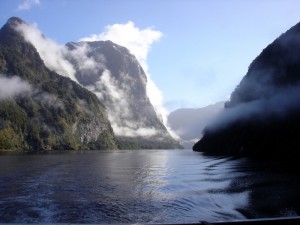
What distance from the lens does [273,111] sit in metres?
154

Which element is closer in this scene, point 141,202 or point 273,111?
point 141,202

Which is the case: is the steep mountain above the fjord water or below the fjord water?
above

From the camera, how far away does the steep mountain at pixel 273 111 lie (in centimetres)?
13025

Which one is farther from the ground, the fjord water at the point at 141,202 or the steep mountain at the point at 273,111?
the steep mountain at the point at 273,111

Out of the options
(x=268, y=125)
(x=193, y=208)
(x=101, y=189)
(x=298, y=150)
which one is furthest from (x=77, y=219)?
(x=268, y=125)

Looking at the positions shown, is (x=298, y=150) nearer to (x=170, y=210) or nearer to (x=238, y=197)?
(x=238, y=197)

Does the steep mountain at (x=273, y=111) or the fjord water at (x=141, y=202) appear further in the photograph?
the steep mountain at (x=273, y=111)

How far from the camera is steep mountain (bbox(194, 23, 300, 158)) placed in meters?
130

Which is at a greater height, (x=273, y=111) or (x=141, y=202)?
Answer: (x=273, y=111)

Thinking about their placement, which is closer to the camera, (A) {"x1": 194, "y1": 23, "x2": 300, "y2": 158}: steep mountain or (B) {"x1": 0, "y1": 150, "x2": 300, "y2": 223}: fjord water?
(B) {"x1": 0, "y1": 150, "x2": 300, "y2": 223}: fjord water

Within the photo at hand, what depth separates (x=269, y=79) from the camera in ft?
597

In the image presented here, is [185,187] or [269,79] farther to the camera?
[269,79]

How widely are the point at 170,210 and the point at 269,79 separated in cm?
16578

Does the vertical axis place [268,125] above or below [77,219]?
above
